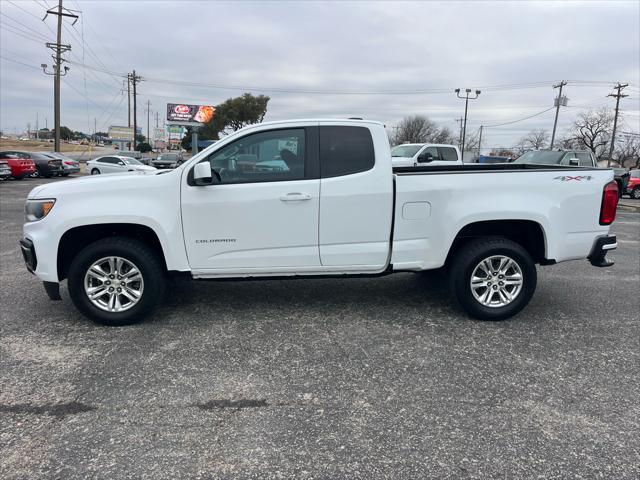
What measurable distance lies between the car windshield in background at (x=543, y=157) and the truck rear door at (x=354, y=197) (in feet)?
46.8

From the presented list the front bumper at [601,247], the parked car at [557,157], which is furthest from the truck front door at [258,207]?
the parked car at [557,157]

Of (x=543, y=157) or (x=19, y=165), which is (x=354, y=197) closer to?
(x=543, y=157)

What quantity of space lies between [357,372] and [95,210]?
2689 millimetres

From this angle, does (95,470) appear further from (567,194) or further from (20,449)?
(567,194)

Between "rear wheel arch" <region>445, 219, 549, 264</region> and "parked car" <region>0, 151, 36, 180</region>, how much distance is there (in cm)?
2456

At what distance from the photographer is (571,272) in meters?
7.04

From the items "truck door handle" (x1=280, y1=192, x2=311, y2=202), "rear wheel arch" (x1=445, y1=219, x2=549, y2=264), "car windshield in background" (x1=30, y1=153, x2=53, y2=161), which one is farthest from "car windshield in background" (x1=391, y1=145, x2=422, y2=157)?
"car windshield in background" (x1=30, y1=153, x2=53, y2=161)

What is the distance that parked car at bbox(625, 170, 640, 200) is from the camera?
24.0m

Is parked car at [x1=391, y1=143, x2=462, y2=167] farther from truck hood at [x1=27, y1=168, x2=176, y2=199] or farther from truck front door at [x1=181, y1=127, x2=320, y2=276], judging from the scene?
truck hood at [x1=27, y1=168, x2=176, y2=199]

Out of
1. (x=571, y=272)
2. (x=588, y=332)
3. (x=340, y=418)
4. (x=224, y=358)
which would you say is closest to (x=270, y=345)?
(x=224, y=358)

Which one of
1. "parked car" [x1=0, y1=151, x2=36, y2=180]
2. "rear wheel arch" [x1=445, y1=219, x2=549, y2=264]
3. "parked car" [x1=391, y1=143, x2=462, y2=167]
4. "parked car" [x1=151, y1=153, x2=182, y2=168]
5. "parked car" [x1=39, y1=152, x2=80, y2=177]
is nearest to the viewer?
"rear wheel arch" [x1=445, y1=219, x2=549, y2=264]

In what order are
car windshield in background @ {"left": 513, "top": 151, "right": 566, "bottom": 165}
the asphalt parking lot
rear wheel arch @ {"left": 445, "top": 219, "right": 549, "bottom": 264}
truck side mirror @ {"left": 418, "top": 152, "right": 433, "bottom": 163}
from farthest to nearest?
1. car windshield in background @ {"left": 513, "top": 151, "right": 566, "bottom": 165}
2. truck side mirror @ {"left": 418, "top": 152, "right": 433, "bottom": 163}
3. rear wheel arch @ {"left": 445, "top": 219, "right": 549, "bottom": 264}
4. the asphalt parking lot

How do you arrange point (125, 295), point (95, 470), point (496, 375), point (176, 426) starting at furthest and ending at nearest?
point (125, 295) → point (496, 375) → point (176, 426) → point (95, 470)

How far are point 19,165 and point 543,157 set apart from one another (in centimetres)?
2362
